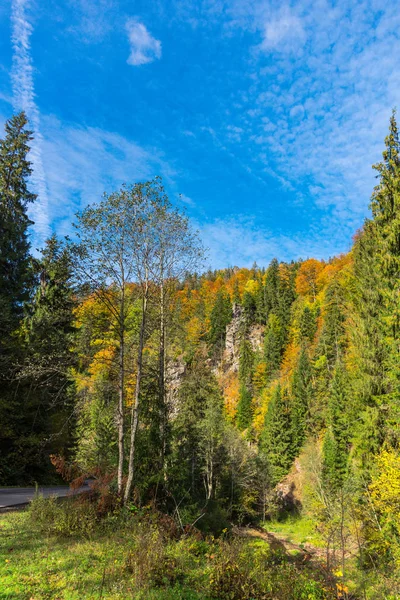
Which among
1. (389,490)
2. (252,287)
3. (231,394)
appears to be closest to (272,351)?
(231,394)

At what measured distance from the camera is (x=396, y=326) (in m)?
15.4

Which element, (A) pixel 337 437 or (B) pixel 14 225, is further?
(A) pixel 337 437

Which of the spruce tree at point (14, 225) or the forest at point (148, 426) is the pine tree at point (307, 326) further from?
the spruce tree at point (14, 225)

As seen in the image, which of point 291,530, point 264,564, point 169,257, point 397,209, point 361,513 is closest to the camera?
point 264,564

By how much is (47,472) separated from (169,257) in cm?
1472

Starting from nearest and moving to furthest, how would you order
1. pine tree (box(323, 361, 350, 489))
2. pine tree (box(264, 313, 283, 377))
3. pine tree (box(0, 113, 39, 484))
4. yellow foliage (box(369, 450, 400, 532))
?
yellow foliage (box(369, 450, 400, 532))
pine tree (box(0, 113, 39, 484))
pine tree (box(323, 361, 350, 489))
pine tree (box(264, 313, 283, 377))

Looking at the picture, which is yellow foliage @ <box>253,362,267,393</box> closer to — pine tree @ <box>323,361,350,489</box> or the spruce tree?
pine tree @ <box>323,361,350,489</box>

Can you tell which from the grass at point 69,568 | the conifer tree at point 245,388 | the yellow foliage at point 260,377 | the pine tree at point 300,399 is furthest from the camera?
the yellow foliage at point 260,377

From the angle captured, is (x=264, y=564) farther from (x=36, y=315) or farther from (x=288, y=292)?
(x=288, y=292)

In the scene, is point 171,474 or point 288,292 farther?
point 288,292

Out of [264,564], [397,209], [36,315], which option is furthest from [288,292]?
[264,564]

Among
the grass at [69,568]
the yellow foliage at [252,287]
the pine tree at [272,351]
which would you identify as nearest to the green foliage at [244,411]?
the pine tree at [272,351]

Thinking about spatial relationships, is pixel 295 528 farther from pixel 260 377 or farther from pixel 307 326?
pixel 307 326

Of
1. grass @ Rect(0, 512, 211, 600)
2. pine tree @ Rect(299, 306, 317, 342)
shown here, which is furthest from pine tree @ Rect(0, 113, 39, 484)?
pine tree @ Rect(299, 306, 317, 342)
